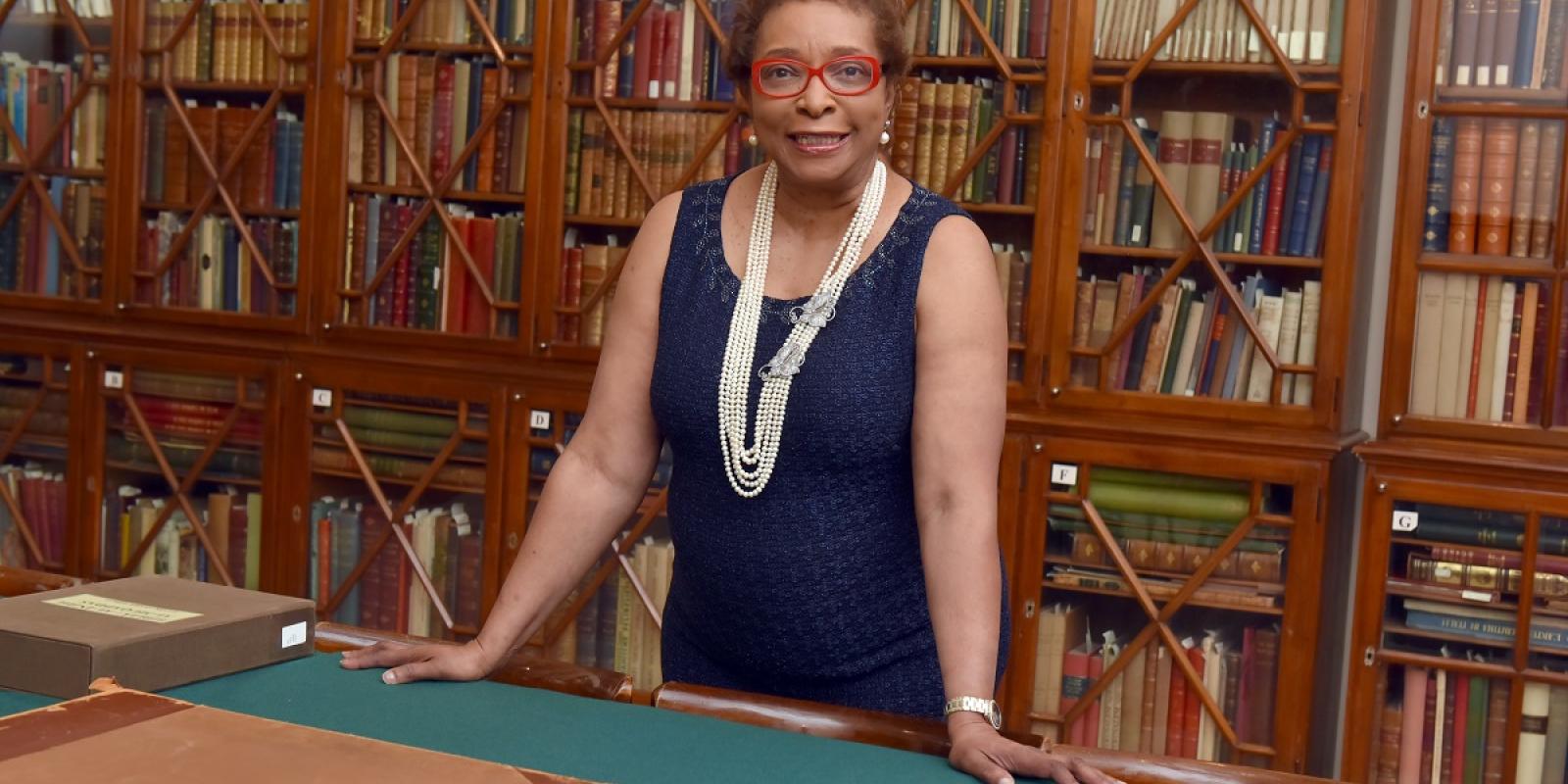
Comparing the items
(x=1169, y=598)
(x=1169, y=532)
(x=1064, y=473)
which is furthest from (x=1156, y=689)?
(x=1064, y=473)

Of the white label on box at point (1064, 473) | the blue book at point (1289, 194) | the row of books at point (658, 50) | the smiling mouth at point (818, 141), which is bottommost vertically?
the white label on box at point (1064, 473)

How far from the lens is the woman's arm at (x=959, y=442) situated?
5.68ft

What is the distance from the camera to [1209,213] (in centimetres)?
333

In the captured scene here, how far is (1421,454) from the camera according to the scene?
3135 mm

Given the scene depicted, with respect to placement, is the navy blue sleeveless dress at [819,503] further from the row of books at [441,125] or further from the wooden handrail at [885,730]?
the row of books at [441,125]

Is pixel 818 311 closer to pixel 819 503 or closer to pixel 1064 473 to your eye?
pixel 819 503

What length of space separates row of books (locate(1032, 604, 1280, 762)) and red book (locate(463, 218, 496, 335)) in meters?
1.51

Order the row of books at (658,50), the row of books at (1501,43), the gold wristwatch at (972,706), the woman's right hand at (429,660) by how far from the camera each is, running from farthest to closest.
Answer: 1. the row of books at (658,50)
2. the row of books at (1501,43)
3. the woman's right hand at (429,660)
4. the gold wristwatch at (972,706)

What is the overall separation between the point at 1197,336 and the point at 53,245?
3000mm

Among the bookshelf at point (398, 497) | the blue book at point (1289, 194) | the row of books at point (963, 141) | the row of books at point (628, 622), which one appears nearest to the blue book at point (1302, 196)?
the blue book at point (1289, 194)

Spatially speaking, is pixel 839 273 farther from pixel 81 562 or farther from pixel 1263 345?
pixel 81 562

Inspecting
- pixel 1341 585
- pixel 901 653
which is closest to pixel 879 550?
pixel 901 653

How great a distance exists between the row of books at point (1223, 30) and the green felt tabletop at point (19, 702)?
2.46 m

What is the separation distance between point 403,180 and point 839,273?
2369 millimetres
